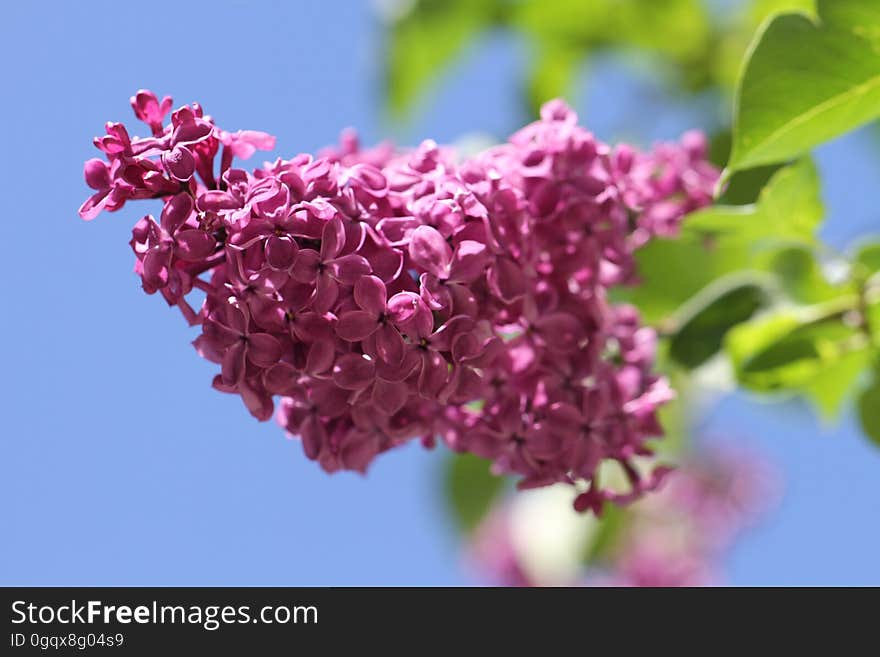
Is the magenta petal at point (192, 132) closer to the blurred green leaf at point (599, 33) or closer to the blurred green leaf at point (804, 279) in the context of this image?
the blurred green leaf at point (804, 279)

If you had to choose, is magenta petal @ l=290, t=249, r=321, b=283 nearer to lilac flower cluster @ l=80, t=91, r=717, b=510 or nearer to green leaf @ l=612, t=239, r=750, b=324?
lilac flower cluster @ l=80, t=91, r=717, b=510

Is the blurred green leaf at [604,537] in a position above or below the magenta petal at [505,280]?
above

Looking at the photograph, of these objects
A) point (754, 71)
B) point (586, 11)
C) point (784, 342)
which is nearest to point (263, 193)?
point (754, 71)

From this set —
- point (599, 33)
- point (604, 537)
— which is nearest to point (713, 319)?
point (604, 537)

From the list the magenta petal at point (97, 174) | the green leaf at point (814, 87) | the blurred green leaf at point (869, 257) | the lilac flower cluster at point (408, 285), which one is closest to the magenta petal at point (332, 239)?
the lilac flower cluster at point (408, 285)

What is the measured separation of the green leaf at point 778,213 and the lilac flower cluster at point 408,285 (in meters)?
0.18

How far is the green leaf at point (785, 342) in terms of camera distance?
214 cm

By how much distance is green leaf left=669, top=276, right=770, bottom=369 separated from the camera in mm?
2184

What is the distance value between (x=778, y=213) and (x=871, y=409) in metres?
0.43

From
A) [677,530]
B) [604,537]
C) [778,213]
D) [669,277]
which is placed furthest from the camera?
[677,530]

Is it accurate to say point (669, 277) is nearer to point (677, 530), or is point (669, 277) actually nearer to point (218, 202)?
point (218, 202)

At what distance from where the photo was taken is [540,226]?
179 centimetres

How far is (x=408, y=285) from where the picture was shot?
157 centimetres
